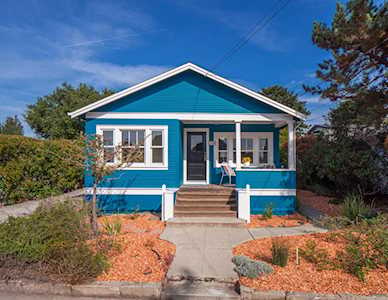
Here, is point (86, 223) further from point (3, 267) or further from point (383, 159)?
point (383, 159)

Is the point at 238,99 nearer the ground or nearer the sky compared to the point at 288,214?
nearer the sky

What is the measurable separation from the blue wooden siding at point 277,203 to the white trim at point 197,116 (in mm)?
2822

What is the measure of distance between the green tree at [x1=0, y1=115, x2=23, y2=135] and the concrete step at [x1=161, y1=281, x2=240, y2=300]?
197 feet

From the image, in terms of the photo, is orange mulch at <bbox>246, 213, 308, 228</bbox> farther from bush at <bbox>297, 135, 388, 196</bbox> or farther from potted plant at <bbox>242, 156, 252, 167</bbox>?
bush at <bbox>297, 135, 388, 196</bbox>

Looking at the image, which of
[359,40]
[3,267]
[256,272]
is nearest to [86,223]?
[3,267]

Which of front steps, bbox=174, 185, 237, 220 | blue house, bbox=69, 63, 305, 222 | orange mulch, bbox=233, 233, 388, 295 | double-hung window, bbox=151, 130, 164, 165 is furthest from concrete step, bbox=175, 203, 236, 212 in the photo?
orange mulch, bbox=233, 233, 388, 295

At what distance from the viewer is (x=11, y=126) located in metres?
55.0

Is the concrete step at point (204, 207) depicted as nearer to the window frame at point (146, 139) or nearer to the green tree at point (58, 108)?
the window frame at point (146, 139)

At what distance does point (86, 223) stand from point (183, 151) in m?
5.99

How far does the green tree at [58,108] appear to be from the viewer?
26.9 metres

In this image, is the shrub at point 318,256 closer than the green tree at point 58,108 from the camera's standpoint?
Yes

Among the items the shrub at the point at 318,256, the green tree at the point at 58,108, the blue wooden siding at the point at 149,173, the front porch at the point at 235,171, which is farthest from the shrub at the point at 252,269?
the green tree at the point at 58,108

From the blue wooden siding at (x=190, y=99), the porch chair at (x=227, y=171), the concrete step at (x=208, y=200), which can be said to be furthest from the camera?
the porch chair at (x=227, y=171)

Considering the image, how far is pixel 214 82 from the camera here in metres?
9.66
